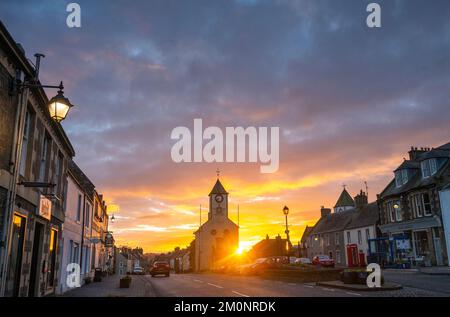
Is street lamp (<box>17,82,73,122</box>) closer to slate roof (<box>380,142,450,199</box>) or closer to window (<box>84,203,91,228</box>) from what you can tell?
window (<box>84,203,91,228</box>)

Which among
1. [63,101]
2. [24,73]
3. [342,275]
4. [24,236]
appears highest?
[24,73]

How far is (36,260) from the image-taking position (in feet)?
42.8

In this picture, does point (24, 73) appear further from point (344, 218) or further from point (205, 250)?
point (205, 250)

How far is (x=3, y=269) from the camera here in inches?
356

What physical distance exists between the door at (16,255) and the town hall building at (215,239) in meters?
61.9

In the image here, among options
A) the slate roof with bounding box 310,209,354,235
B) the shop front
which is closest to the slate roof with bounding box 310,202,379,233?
the slate roof with bounding box 310,209,354,235

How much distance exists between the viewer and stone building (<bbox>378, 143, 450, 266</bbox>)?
111 ft

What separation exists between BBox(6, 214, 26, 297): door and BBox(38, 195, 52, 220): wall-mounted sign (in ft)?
4.55

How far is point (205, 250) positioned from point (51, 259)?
59.4 m

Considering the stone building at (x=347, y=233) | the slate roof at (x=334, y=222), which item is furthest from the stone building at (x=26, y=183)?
Result: the slate roof at (x=334, y=222)

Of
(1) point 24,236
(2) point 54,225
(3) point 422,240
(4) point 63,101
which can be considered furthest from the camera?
(3) point 422,240

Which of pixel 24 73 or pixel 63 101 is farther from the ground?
pixel 24 73
